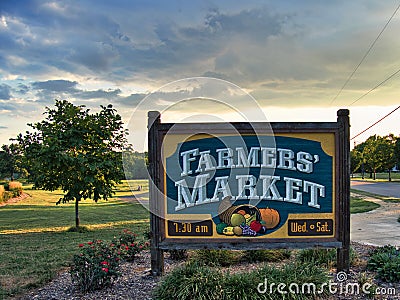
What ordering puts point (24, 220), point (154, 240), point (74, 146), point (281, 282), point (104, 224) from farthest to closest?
point (24, 220) < point (104, 224) < point (74, 146) < point (154, 240) < point (281, 282)

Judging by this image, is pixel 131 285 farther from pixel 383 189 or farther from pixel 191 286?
pixel 383 189

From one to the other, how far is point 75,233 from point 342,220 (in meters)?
8.35

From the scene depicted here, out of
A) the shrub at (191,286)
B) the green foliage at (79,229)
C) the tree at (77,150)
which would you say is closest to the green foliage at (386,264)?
the shrub at (191,286)

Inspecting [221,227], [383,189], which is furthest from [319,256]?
[383,189]

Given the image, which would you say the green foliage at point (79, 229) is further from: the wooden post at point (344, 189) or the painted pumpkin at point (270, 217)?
the wooden post at point (344, 189)

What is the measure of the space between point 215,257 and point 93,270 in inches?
80.6

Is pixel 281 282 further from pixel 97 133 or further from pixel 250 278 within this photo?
pixel 97 133

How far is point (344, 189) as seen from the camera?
5.96 metres

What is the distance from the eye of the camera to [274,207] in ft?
19.6

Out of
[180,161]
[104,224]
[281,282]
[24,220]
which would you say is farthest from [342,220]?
[24,220]

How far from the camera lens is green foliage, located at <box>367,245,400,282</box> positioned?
5.32 m

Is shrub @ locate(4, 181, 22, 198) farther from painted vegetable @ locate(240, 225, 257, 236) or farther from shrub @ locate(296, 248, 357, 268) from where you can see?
shrub @ locate(296, 248, 357, 268)

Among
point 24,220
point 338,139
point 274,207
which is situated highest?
point 338,139

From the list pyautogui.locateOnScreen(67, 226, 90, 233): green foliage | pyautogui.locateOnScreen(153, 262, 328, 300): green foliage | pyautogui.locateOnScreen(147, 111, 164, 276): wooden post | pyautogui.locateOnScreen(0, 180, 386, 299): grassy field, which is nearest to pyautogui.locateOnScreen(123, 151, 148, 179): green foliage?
pyautogui.locateOnScreen(0, 180, 386, 299): grassy field
